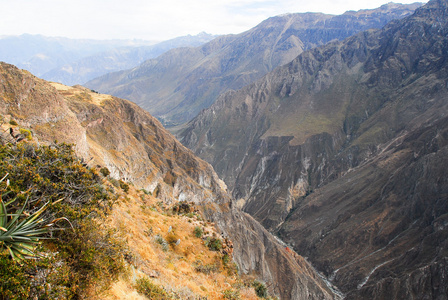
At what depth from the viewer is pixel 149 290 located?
40.5ft

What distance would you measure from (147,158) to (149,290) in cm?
6254

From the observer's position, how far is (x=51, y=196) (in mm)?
11422

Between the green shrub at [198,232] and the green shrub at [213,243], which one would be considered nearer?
the green shrub at [213,243]

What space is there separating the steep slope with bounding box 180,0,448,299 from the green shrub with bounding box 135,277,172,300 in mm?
75596

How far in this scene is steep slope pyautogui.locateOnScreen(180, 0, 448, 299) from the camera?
8138 centimetres

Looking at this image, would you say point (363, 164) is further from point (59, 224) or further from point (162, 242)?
point (59, 224)

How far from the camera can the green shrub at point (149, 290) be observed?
39.6 ft

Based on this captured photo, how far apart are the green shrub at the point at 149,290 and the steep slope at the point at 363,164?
7560 centimetres

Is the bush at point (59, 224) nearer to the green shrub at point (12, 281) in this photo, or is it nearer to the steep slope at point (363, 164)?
the green shrub at point (12, 281)

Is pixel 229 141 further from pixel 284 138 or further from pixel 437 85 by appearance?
pixel 437 85

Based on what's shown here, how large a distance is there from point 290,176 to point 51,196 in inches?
5552

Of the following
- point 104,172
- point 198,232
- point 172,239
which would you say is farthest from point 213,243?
point 104,172

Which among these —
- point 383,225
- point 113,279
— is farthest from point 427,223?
point 113,279

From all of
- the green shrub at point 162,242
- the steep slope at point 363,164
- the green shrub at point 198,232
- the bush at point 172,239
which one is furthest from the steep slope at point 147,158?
the green shrub at point 162,242
